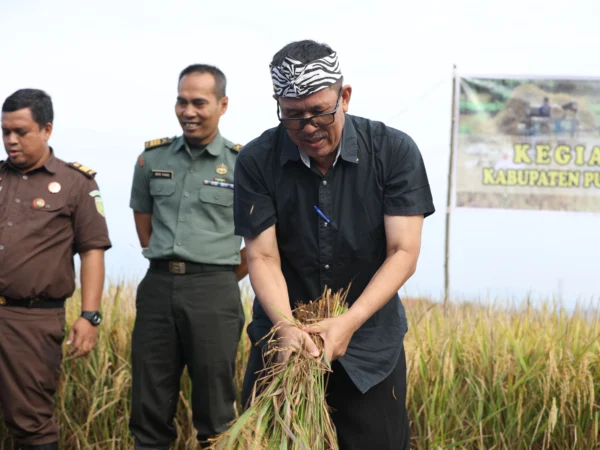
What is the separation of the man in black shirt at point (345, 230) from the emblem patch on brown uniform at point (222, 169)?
1.48m

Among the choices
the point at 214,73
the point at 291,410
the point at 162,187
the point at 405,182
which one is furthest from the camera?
the point at 214,73

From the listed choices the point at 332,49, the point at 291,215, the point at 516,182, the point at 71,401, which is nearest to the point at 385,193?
the point at 291,215

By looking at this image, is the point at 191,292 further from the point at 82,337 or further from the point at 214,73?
the point at 214,73

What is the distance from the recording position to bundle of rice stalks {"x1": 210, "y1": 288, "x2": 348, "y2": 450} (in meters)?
2.59

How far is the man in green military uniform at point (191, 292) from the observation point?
4.32 meters

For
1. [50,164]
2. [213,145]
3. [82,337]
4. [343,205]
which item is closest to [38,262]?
[82,337]

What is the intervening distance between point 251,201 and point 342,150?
0.37 meters

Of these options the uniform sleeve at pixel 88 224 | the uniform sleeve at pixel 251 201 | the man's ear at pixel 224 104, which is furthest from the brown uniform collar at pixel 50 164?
the uniform sleeve at pixel 251 201

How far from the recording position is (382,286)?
2.83 meters

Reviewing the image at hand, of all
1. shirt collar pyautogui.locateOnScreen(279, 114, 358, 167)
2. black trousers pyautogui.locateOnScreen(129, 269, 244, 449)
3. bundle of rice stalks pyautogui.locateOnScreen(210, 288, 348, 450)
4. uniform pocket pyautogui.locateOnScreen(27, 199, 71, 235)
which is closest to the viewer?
bundle of rice stalks pyautogui.locateOnScreen(210, 288, 348, 450)

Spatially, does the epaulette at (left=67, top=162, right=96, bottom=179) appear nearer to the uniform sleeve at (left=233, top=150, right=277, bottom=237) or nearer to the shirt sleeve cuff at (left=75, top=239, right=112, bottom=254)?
the shirt sleeve cuff at (left=75, top=239, right=112, bottom=254)

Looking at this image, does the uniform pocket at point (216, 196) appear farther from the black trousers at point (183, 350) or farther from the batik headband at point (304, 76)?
the batik headband at point (304, 76)

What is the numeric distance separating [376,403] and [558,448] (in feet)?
6.16

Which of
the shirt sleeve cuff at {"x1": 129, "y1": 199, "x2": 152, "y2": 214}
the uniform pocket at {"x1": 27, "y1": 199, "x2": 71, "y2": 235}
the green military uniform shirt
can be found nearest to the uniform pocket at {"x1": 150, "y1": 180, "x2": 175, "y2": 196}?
the green military uniform shirt
